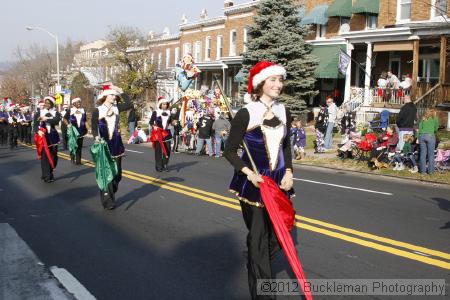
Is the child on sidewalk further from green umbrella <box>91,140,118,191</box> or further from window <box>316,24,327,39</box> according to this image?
window <box>316,24,327,39</box>

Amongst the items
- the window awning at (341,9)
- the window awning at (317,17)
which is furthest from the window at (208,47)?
the window awning at (341,9)

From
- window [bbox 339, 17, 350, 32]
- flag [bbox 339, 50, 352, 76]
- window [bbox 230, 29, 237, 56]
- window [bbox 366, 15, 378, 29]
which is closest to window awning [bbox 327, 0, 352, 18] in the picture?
window [bbox 339, 17, 350, 32]

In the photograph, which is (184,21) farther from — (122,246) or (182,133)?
(122,246)

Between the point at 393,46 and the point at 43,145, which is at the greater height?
the point at 393,46

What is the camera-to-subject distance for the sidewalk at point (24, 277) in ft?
16.3

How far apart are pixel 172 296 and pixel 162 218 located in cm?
346

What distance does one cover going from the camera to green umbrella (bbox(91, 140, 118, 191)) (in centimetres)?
884

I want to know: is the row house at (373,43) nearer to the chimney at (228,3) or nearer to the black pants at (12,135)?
the chimney at (228,3)

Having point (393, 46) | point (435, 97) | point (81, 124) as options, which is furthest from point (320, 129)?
point (81, 124)

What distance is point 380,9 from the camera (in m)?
27.8

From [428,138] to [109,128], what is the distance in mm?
8449

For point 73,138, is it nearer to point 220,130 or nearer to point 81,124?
point 81,124

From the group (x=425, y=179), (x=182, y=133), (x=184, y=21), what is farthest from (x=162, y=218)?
(x=184, y=21)

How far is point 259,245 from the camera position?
181 inches
